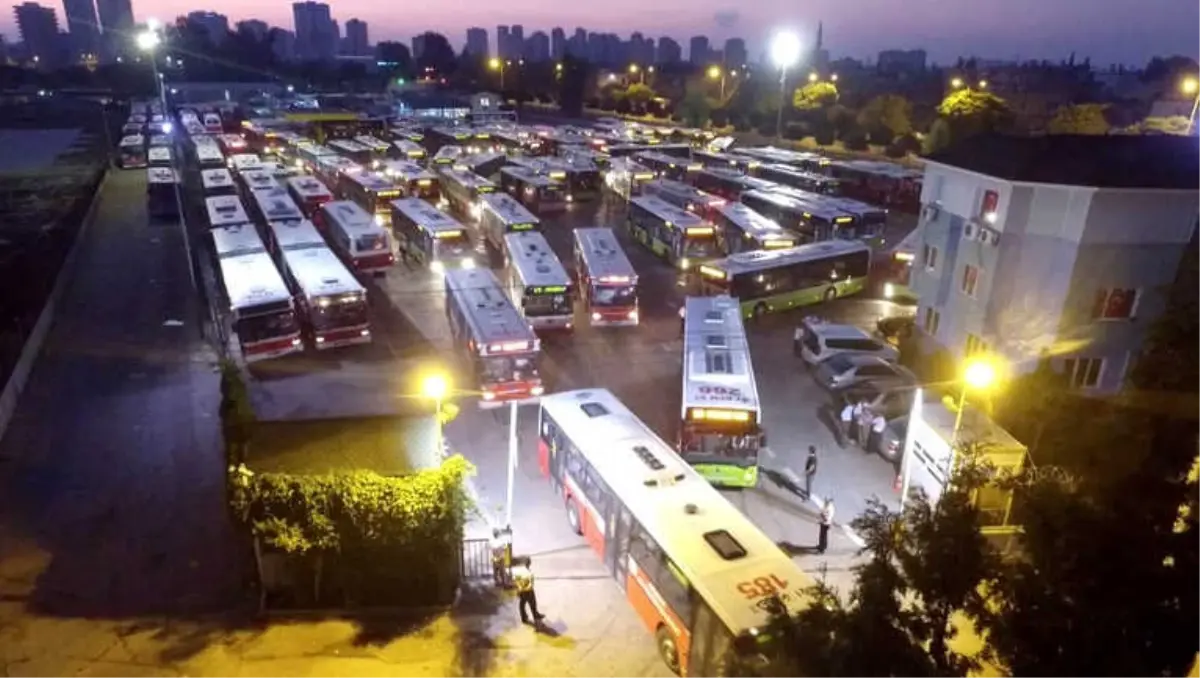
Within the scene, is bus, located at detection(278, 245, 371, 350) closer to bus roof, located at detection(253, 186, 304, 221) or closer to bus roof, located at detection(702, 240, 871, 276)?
bus roof, located at detection(253, 186, 304, 221)

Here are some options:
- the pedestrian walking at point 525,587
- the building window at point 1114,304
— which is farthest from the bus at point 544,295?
the building window at point 1114,304

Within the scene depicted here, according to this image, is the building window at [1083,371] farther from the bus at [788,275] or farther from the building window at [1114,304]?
the bus at [788,275]

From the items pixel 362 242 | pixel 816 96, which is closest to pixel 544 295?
pixel 362 242

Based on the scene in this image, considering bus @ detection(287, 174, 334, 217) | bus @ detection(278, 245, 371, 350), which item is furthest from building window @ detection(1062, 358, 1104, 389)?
bus @ detection(287, 174, 334, 217)

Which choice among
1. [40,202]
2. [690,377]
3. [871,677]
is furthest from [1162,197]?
[40,202]

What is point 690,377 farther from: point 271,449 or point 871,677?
point 871,677

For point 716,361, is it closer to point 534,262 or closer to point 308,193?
point 534,262
